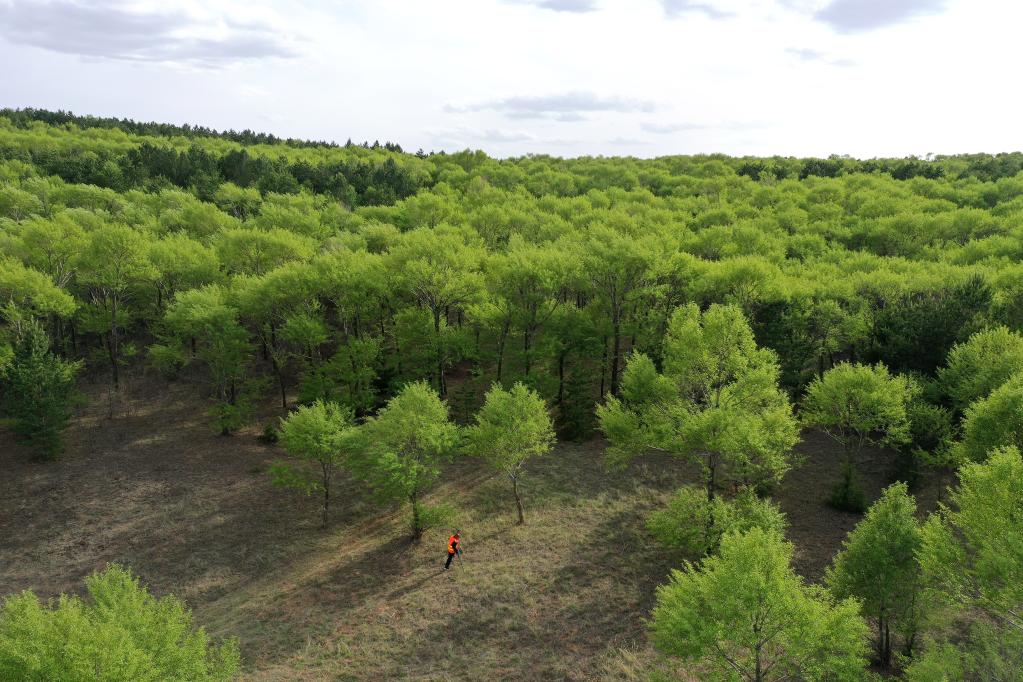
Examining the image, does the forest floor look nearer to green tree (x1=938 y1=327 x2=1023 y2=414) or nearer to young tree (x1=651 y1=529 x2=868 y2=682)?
young tree (x1=651 y1=529 x2=868 y2=682)

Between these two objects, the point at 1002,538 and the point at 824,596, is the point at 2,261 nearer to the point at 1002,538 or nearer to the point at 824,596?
the point at 824,596

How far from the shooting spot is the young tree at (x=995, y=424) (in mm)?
29734

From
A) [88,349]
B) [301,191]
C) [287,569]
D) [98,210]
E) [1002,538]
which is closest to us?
[1002,538]

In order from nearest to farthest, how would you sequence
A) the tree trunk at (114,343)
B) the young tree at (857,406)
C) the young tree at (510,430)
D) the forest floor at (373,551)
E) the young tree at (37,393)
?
the forest floor at (373,551) < the young tree at (510,430) < the young tree at (857,406) < the young tree at (37,393) < the tree trunk at (114,343)

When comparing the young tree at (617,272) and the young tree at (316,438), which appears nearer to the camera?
the young tree at (316,438)

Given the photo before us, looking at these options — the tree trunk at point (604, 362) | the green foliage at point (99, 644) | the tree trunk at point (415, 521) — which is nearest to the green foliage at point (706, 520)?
the tree trunk at point (415, 521)

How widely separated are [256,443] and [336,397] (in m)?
8.83

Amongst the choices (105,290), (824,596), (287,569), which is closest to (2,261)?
(105,290)

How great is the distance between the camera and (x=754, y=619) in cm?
1994

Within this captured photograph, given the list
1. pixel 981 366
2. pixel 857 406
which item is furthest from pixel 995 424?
pixel 981 366

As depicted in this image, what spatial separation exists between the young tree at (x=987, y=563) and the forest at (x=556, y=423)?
0.41ft

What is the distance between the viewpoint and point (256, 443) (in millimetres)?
51938

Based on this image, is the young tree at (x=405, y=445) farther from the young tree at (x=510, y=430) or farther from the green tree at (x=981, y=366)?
the green tree at (x=981, y=366)

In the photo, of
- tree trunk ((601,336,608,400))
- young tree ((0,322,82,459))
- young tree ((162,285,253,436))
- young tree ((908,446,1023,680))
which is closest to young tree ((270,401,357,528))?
young tree ((162,285,253,436))
